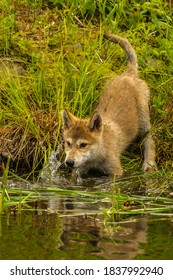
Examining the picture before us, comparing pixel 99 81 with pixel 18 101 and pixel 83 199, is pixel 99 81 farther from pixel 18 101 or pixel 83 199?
pixel 83 199

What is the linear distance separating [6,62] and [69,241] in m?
5.15

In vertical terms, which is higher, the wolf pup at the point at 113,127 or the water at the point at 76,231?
the water at the point at 76,231

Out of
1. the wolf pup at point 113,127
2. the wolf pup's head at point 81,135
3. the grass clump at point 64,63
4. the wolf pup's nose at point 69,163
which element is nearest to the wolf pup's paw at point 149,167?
the wolf pup at point 113,127

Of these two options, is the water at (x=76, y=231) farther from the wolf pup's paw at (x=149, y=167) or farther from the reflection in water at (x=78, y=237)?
the wolf pup's paw at (x=149, y=167)

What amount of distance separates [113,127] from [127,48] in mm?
1336

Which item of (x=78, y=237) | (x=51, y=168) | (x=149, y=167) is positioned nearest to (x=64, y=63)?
(x=51, y=168)

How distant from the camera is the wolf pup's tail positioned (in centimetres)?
1229

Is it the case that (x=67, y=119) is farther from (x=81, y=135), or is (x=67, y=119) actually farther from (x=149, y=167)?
(x=149, y=167)

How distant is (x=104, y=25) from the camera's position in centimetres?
1352

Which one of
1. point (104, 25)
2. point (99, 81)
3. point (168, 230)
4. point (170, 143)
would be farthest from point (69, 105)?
point (168, 230)

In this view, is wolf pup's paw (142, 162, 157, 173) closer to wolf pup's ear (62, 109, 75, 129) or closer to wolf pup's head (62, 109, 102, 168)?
wolf pup's head (62, 109, 102, 168)

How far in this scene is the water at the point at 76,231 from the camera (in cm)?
748

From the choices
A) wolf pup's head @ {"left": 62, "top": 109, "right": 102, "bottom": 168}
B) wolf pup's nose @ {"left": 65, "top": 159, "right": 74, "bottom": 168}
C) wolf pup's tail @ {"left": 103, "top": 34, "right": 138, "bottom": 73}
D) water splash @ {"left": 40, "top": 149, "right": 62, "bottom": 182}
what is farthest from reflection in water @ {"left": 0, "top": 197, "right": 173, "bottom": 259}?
wolf pup's tail @ {"left": 103, "top": 34, "right": 138, "bottom": 73}

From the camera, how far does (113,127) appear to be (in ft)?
38.2
